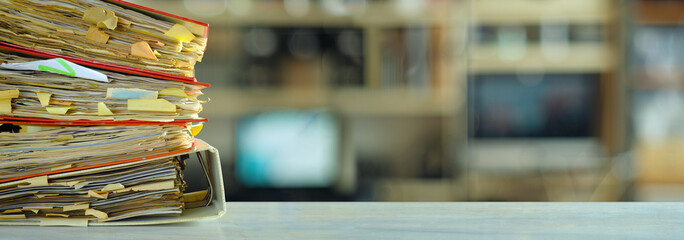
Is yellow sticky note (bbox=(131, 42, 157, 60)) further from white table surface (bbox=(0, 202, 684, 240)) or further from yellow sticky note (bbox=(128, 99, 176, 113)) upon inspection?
white table surface (bbox=(0, 202, 684, 240))

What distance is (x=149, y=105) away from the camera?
0.51m

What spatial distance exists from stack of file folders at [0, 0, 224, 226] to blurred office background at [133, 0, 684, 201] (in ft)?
10.0

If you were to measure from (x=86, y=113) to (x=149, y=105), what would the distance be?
56 mm

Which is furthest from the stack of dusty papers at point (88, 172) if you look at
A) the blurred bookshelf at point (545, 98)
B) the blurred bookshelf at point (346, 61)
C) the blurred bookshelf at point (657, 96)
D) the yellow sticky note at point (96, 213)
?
the blurred bookshelf at point (657, 96)

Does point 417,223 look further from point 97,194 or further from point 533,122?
point 533,122

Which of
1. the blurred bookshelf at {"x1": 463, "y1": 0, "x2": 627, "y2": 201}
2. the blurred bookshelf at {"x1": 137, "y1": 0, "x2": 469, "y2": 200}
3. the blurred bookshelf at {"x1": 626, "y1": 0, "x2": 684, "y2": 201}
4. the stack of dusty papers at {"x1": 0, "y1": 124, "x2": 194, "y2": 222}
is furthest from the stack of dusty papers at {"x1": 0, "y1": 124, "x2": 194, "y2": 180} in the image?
the blurred bookshelf at {"x1": 626, "y1": 0, "x2": 684, "y2": 201}

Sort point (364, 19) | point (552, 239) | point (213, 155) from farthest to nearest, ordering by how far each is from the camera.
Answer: point (364, 19)
point (213, 155)
point (552, 239)

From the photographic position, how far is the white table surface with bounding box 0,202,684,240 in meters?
0.47

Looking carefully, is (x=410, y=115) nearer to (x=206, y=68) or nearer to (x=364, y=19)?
(x=364, y=19)

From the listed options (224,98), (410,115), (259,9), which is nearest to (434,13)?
(410,115)

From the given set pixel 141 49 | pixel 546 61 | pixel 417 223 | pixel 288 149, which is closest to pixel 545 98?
pixel 546 61

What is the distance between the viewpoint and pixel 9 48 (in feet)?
1.62

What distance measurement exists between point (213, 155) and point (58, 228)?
6.0 inches

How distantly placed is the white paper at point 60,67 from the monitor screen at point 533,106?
3.31 meters
